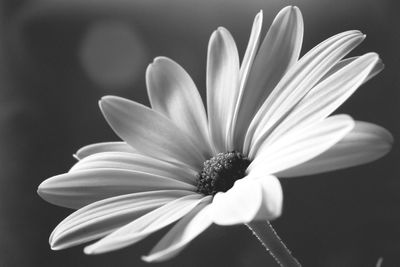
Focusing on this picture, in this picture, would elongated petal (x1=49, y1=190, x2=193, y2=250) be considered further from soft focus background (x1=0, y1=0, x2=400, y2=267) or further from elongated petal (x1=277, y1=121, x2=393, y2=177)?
soft focus background (x1=0, y1=0, x2=400, y2=267)

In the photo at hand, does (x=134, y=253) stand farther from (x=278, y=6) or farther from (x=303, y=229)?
(x=278, y=6)

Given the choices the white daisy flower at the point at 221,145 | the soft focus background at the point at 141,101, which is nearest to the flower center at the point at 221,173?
the white daisy flower at the point at 221,145

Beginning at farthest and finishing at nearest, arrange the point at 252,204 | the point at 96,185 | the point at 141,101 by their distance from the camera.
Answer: the point at 141,101 → the point at 96,185 → the point at 252,204

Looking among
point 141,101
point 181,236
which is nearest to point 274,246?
point 181,236

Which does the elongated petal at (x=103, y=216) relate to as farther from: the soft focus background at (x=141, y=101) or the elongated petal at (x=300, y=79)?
the soft focus background at (x=141, y=101)

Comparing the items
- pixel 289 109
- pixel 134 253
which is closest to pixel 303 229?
pixel 134 253

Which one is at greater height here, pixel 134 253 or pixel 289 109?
pixel 289 109

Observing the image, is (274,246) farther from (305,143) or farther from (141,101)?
(141,101)

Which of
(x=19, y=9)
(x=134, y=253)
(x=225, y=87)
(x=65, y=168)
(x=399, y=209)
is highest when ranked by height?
(x=19, y=9)
